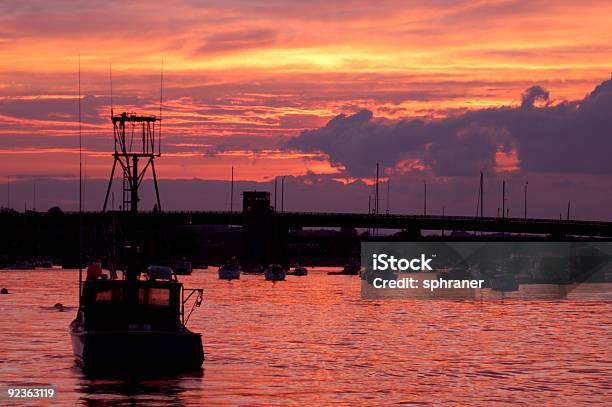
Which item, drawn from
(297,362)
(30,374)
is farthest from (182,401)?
(297,362)

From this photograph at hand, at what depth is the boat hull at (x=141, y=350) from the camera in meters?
48.2

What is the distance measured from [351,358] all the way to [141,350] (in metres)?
18.6

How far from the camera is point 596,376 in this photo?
58.2 meters

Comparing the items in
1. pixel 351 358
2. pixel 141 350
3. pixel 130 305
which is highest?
pixel 130 305

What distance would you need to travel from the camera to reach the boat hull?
158ft

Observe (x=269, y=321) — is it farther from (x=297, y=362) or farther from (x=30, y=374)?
(x=30, y=374)

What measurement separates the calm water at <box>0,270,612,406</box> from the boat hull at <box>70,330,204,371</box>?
3.25 ft

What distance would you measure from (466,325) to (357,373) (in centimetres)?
3704

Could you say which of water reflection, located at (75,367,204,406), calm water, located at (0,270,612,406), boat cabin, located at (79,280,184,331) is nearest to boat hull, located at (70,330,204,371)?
water reflection, located at (75,367,204,406)

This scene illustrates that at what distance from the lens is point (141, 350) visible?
48250 mm

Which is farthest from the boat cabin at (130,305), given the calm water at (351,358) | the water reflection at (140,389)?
the calm water at (351,358)

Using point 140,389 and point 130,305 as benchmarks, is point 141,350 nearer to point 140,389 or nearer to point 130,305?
point 140,389

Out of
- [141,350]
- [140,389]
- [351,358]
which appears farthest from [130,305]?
[351,358]

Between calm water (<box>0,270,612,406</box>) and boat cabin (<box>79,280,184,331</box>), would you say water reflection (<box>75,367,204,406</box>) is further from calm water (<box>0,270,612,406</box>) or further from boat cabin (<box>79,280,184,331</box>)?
boat cabin (<box>79,280,184,331</box>)
